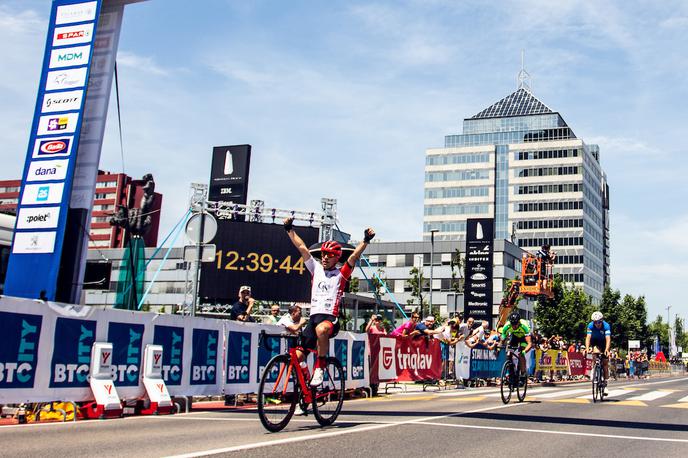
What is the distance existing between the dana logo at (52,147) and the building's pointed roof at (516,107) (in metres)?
134

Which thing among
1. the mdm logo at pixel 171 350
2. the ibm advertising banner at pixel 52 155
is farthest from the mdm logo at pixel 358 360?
the ibm advertising banner at pixel 52 155

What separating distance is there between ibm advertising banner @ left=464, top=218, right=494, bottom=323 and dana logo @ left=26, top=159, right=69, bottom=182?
130ft

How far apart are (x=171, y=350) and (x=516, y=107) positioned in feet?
463

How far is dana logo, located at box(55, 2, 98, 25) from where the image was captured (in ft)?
44.8

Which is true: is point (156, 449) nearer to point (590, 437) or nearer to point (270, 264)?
point (590, 437)

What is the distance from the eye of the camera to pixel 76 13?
45.3ft

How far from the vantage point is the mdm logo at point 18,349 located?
8312 millimetres

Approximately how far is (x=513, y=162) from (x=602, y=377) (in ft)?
404

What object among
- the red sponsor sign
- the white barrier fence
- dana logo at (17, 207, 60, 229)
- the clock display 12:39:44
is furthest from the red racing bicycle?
the clock display 12:39:44

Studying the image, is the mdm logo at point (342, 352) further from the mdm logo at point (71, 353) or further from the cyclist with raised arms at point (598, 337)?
the mdm logo at point (71, 353)

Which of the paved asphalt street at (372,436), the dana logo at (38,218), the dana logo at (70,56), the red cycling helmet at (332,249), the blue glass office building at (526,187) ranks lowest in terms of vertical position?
the paved asphalt street at (372,436)

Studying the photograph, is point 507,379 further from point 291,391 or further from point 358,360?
point 291,391

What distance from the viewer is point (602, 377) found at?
1426 centimetres

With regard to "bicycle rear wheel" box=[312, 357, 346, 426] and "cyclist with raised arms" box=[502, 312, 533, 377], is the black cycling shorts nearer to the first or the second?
"bicycle rear wheel" box=[312, 357, 346, 426]
